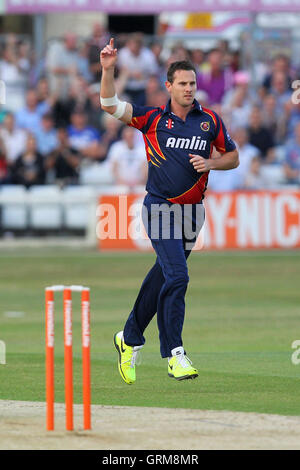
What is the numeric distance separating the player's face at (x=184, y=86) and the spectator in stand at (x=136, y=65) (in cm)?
1455

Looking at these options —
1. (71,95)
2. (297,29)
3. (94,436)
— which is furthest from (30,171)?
(94,436)

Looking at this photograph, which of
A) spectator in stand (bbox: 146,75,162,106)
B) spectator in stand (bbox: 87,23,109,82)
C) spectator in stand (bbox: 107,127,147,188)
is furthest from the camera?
spectator in stand (bbox: 87,23,109,82)

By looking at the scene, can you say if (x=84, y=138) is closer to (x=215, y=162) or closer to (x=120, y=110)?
(x=120, y=110)

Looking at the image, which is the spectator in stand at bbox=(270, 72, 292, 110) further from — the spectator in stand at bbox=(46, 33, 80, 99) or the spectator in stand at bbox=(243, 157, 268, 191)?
the spectator in stand at bbox=(46, 33, 80, 99)

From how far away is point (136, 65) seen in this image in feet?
78.4

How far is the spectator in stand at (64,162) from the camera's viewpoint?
22.3 metres

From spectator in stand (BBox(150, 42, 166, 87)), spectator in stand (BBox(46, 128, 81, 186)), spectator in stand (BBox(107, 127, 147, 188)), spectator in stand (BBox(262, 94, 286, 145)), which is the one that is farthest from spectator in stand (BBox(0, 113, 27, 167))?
spectator in stand (BBox(262, 94, 286, 145))

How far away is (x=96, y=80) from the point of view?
24078 mm

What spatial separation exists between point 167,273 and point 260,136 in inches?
564

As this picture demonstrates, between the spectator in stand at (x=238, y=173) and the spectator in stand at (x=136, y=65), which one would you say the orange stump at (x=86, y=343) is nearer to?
the spectator in stand at (x=238, y=173)

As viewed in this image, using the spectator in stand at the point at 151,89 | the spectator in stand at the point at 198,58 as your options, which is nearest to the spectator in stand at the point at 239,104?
the spectator in stand at the point at 198,58

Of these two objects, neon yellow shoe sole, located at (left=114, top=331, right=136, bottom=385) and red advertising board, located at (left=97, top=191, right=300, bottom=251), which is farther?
red advertising board, located at (left=97, top=191, right=300, bottom=251)

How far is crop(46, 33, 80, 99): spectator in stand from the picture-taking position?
78.5ft

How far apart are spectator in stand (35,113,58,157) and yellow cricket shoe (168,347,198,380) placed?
14292 mm
